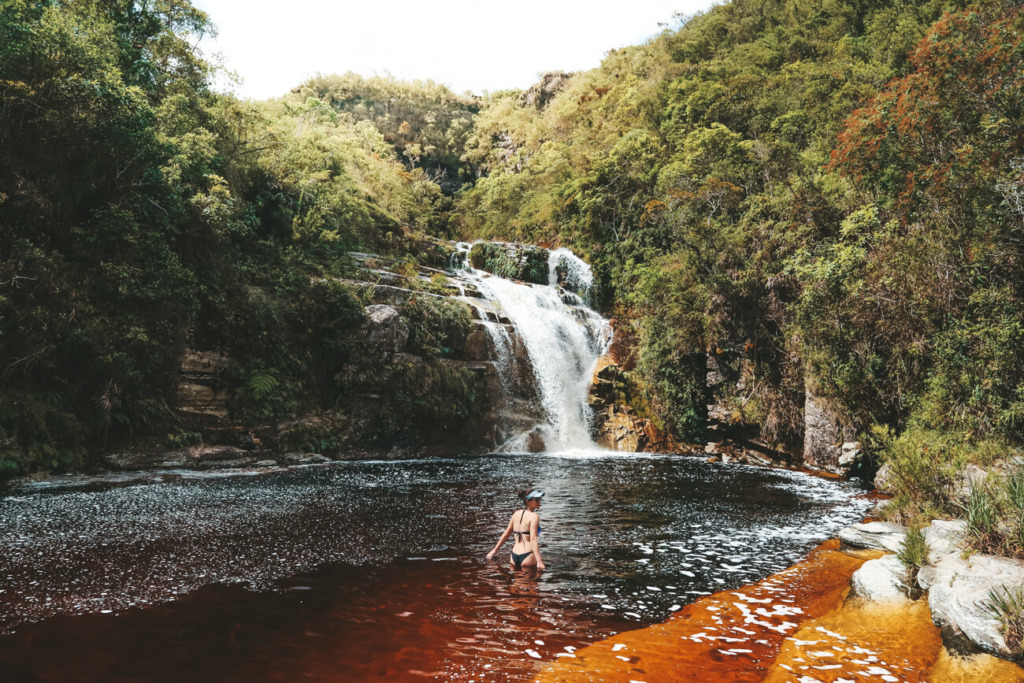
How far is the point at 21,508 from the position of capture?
334 inches

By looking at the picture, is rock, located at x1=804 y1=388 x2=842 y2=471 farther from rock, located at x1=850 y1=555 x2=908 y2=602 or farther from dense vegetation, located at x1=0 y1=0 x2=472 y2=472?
dense vegetation, located at x1=0 y1=0 x2=472 y2=472

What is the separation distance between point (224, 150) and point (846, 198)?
769 inches

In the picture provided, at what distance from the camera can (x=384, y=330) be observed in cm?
1623

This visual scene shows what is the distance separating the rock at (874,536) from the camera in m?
7.14

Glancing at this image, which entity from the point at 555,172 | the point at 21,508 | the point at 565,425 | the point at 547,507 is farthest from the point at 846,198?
the point at 21,508

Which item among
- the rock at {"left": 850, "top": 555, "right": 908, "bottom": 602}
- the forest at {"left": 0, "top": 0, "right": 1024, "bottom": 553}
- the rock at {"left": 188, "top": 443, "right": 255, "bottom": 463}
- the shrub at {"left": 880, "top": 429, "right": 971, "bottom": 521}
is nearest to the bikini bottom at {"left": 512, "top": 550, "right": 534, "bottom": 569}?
the rock at {"left": 850, "top": 555, "right": 908, "bottom": 602}

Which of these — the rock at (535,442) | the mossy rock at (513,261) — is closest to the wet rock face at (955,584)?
the rock at (535,442)

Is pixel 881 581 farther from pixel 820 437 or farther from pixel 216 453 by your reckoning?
pixel 216 453

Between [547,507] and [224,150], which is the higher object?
[224,150]

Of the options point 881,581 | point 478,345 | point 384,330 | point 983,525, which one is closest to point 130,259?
point 384,330

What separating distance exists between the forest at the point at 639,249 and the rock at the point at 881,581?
946mm

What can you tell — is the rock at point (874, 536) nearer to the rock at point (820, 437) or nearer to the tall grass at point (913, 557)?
the tall grass at point (913, 557)

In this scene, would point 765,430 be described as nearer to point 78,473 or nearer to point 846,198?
point 846,198

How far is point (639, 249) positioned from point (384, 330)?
1237cm
